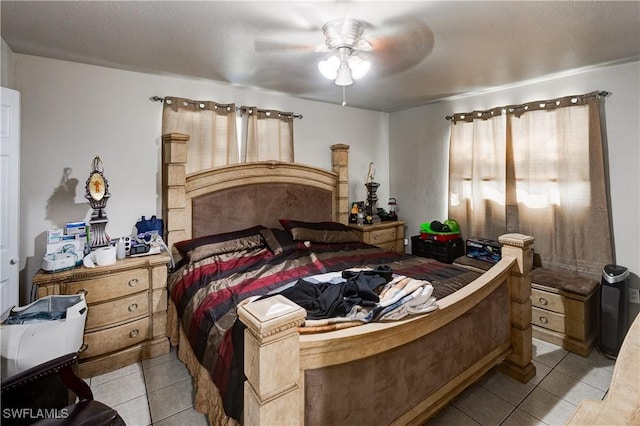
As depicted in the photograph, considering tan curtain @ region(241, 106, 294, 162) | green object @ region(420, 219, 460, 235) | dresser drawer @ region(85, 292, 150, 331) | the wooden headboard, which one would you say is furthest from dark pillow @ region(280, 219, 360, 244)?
dresser drawer @ region(85, 292, 150, 331)

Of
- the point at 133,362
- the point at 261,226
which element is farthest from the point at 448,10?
the point at 133,362

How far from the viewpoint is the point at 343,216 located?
13.0 feet

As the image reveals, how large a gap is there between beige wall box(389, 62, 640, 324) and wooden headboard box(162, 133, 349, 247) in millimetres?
1104

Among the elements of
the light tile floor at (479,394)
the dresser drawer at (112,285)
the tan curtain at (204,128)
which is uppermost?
the tan curtain at (204,128)

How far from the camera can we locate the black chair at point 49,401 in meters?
1.24

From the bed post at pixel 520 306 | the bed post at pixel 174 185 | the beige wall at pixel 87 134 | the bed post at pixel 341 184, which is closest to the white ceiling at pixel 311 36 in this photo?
the beige wall at pixel 87 134

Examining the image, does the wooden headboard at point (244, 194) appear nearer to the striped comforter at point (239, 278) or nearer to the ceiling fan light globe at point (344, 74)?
the striped comforter at point (239, 278)

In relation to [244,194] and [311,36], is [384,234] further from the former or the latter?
[311,36]

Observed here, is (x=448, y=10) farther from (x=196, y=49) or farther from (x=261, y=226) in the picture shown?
(x=261, y=226)

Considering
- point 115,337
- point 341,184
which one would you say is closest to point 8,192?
point 115,337

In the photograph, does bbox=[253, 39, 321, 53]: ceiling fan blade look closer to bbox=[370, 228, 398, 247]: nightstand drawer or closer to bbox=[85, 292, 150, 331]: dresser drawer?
bbox=[85, 292, 150, 331]: dresser drawer

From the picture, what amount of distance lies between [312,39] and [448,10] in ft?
2.91

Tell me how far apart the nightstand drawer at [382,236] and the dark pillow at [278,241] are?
132cm

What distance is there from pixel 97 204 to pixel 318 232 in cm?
194
